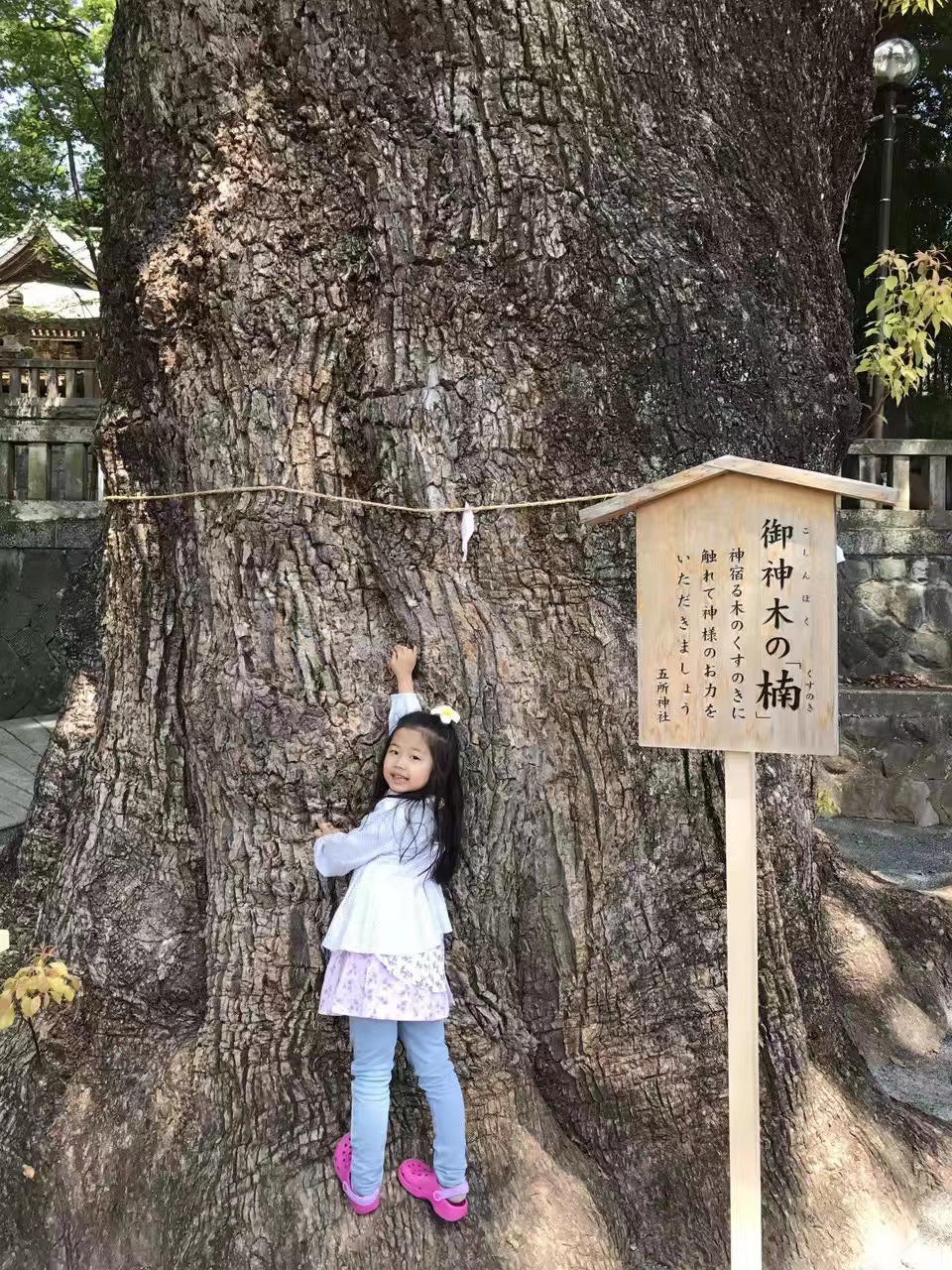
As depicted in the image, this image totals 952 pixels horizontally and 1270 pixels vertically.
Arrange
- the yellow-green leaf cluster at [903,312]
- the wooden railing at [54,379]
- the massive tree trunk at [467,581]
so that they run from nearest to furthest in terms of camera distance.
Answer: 1. the massive tree trunk at [467,581]
2. the yellow-green leaf cluster at [903,312]
3. the wooden railing at [54,379]

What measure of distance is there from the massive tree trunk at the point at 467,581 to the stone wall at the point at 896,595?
5.37 metres

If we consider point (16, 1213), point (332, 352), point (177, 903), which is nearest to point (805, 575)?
point (332, 352)

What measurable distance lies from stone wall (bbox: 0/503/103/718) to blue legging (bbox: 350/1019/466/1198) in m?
7.91

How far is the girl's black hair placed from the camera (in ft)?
7.46

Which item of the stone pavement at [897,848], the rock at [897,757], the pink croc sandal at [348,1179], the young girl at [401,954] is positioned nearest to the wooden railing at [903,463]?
the rock at [897,757]

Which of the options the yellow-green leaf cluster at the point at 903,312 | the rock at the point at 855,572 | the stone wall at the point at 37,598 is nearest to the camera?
the yellow-green leaf cluster at the point at 903,312

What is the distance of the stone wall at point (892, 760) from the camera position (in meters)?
6.38

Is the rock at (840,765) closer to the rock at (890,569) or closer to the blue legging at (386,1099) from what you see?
the rock at (890,569)

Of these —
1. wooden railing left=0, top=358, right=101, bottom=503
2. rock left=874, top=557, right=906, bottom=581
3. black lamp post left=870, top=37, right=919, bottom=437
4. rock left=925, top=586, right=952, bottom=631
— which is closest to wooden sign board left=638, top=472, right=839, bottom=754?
black lamp post left=870, top=37, right=919, bottom=437

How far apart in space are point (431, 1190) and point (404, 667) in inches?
48.4

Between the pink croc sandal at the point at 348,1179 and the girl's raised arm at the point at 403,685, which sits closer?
the pink croc sandal at the point at 348,1179

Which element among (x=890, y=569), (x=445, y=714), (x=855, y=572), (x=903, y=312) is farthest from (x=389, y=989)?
(x=890, y=569)

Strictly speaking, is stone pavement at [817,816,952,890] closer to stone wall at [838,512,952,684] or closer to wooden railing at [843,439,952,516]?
stone wall at [838,512,952,684]

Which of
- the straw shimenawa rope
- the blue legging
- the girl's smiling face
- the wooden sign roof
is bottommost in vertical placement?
the blue legging
